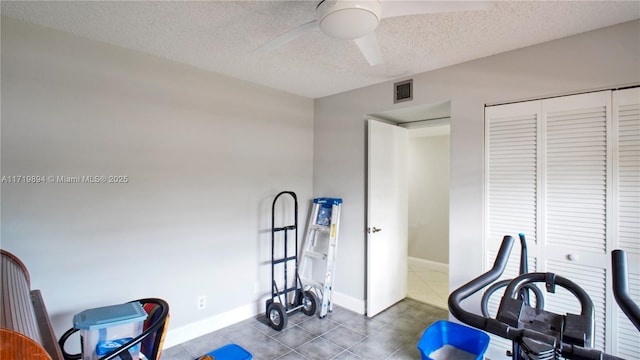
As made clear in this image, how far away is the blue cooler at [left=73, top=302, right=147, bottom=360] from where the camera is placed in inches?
56.5

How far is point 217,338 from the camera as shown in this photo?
2.69 metres

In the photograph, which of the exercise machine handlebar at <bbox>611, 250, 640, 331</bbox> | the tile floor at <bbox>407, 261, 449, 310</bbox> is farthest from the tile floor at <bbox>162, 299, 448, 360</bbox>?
the exercise machine handlebar at <bbox>611, 250, 640, 331</bbox>

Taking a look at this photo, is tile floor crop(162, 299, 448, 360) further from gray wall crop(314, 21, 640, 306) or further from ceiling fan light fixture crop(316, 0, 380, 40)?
ceiling fan light fixture crop(316, 0, 380, 40)

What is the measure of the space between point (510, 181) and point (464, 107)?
0.72 metres

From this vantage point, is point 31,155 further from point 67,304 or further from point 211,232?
point 211,232

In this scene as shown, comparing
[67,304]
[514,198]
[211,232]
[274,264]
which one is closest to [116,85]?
[211,232]

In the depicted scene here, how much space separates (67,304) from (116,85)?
162 centimetres

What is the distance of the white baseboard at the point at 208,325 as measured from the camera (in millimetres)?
2566

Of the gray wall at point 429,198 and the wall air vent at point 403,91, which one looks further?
the gray wall at point 429,198

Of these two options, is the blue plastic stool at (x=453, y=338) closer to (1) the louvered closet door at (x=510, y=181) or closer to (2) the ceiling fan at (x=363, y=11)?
(1) the louvered closet door at (x=510, y=181)

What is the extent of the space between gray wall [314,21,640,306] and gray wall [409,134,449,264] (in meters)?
2.13

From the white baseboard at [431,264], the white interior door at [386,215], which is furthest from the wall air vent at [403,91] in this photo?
the white baseboard at [431,264]

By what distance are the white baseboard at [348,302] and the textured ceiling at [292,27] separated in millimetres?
2443

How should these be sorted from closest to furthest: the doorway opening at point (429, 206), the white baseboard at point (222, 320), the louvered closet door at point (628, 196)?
the louvered closet door at point (628, 196), the white baseboard at point (222, 320), the doorway opening at point (429, 206)
